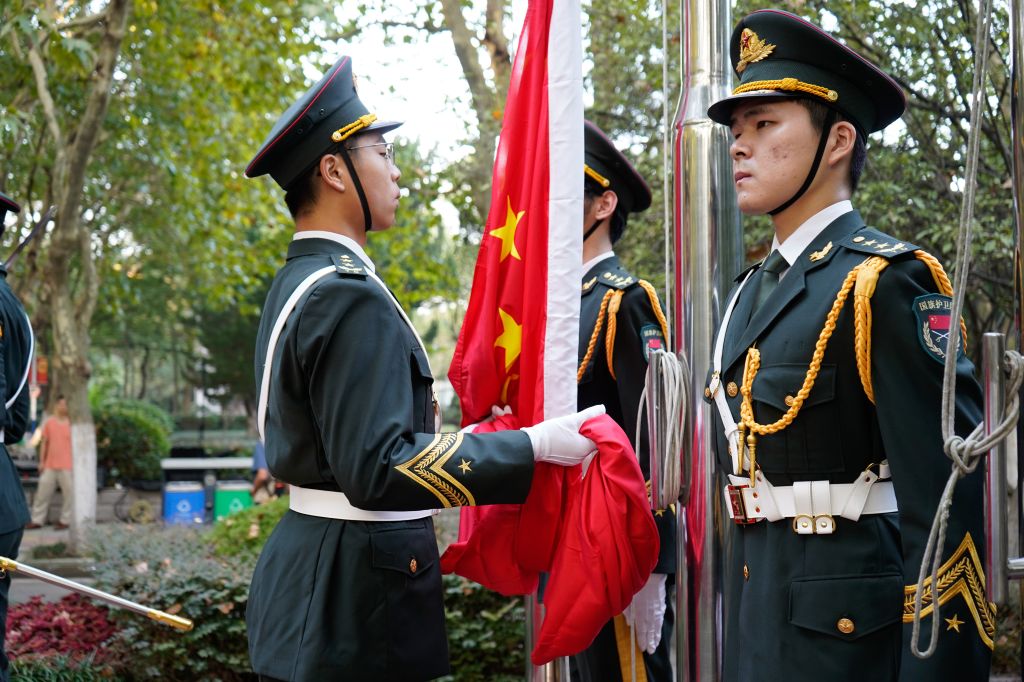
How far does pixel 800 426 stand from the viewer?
2412mm

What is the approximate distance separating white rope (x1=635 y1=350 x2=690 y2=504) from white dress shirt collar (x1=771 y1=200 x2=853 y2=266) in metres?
0.39

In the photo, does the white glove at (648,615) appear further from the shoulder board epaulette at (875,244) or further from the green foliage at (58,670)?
the green foliage at (58,670)

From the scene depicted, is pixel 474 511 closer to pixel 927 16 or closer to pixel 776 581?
pixel 776 581

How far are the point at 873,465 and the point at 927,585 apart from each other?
0.31 metres

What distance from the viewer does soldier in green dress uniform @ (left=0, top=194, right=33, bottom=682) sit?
4422mm

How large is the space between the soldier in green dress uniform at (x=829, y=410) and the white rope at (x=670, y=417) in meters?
0.10

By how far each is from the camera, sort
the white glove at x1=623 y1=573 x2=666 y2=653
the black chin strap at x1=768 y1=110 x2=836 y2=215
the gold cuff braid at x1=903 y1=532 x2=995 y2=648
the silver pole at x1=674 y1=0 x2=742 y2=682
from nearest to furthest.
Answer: the gold cuff braid at x1=903 y1=532 x2=995 y2=648 → the black chin strap at x1=768 y1=110 x2=836 y2=215 → the silver pole at x1=674 y1=0 x2=742 y2=682 → the white glove at x1=623 y1=573 x2=666 y2=653

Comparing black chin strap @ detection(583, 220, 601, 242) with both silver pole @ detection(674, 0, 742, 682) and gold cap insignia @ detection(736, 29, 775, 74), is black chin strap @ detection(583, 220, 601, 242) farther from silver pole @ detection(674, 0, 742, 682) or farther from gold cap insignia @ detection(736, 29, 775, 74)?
gold cap insignia @ detection(736, 29, 775, 74)

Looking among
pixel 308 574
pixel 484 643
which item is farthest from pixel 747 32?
pixel 484 643

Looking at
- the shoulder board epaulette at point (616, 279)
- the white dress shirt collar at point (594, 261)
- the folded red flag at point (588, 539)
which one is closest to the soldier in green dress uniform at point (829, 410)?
the folded red flag at point (588, 539)

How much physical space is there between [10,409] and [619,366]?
2.94m

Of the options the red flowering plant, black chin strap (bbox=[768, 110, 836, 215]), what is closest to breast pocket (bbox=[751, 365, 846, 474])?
black chin strap (bbox=[768, 110, 836, 215])

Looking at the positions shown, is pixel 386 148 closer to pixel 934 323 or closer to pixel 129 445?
pixel 934 323

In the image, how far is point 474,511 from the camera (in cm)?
297
